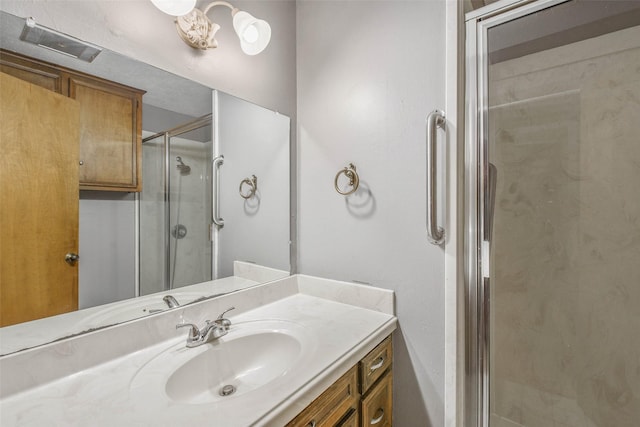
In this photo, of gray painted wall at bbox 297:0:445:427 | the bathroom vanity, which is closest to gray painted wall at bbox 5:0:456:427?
gray painted wall at bbox 297:0:445:427

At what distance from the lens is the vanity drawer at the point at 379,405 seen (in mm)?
1008

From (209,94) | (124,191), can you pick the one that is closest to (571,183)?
(209,94)

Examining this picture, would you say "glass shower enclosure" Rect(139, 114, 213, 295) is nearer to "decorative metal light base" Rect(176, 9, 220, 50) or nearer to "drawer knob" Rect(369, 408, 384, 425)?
"decorative metal light base" Rect(176, 9, 220, 50)

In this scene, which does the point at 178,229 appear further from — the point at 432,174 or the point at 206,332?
the point at 432,174

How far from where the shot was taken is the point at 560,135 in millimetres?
977

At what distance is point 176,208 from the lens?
3.40ft

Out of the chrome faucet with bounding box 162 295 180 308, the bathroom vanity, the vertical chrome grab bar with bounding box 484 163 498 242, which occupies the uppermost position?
the vertical chrome grab bar with bounding box 484 163 498 242

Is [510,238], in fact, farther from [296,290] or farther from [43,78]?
[43,78]

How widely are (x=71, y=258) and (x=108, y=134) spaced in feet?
1.20

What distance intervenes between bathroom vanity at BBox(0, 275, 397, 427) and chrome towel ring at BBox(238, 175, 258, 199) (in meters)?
0.41

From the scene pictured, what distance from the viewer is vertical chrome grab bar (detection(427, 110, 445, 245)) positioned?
105cm

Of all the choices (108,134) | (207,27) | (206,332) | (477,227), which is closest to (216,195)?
(108,134)

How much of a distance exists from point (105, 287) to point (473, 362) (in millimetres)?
1285

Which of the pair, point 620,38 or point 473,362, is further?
point 473,362
